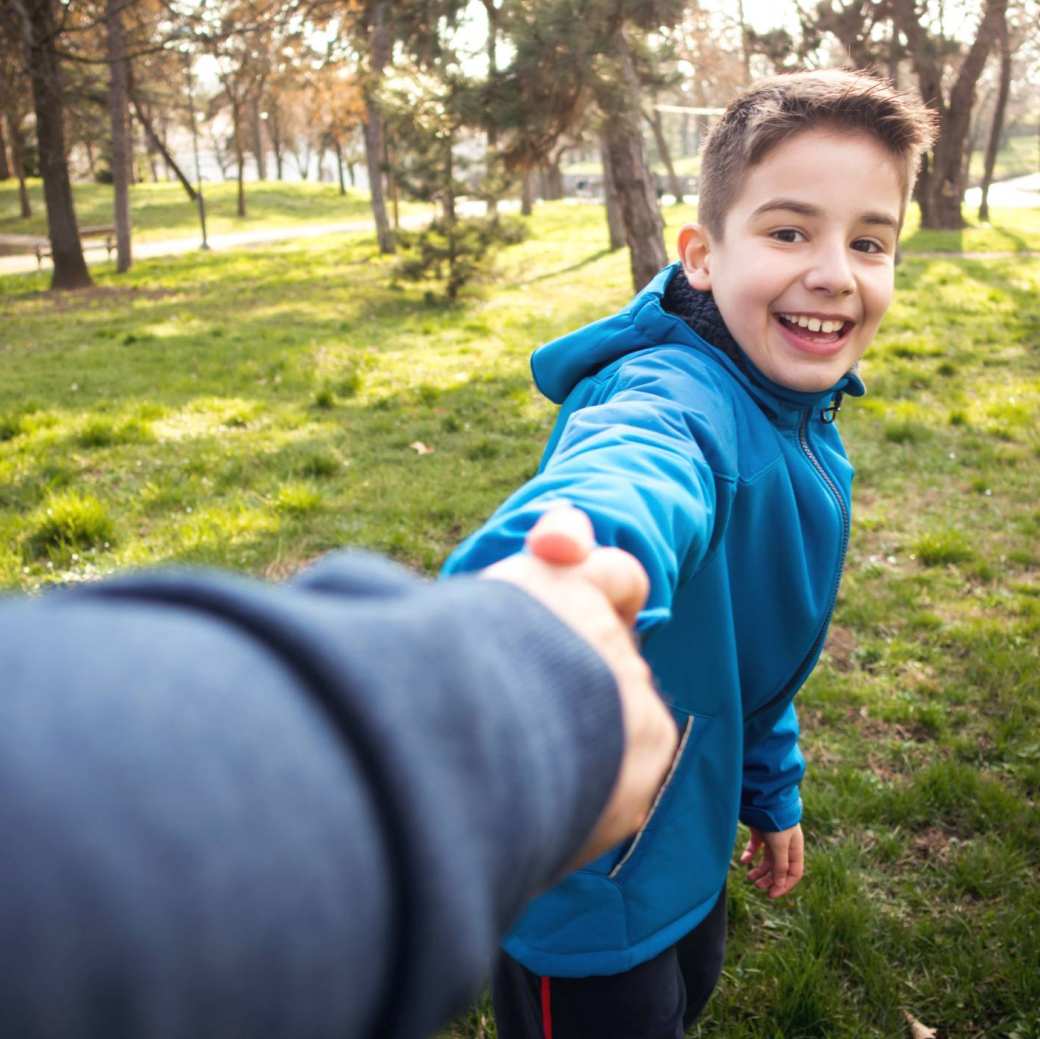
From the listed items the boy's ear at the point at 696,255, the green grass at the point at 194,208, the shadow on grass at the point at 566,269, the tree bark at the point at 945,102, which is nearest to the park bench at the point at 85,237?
the green grass at the point at 194,208

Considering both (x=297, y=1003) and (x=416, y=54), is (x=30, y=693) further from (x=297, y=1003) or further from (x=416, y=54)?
(x=416, y=54)

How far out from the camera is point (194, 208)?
3469 cm

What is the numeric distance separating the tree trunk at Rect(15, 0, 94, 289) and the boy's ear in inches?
597

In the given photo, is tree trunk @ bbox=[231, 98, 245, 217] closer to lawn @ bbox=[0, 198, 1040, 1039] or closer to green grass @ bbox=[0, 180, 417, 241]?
green grass @ bbox=[0, 180, 417, 241]

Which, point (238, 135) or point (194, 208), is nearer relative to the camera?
point (238, 135)

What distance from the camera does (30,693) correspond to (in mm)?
401

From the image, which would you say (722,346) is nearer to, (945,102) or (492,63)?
(492,63)

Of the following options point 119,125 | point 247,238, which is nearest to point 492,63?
point 119,125

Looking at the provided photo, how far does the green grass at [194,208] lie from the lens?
99.9 ft

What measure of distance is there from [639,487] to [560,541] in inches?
10.5

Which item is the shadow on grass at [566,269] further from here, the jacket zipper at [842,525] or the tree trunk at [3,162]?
the tree trunk at [3,162]

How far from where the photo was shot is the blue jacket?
A: 1548mm

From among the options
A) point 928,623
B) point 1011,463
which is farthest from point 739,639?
point 1011,463

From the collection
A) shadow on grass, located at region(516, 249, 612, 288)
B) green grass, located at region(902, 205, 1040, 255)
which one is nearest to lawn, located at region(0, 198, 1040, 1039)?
shadow on grass, located at region(516, 249, 612, 288)
